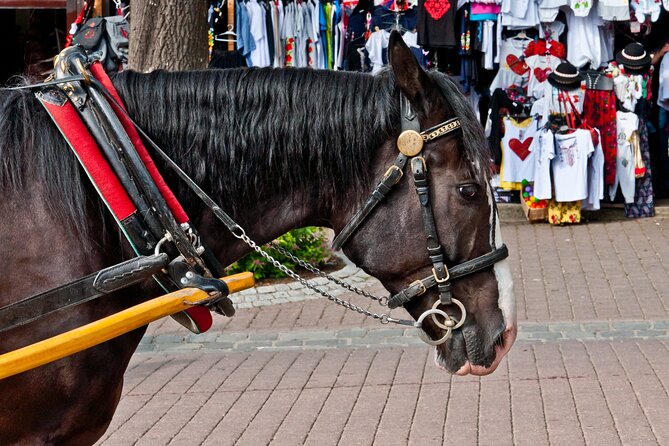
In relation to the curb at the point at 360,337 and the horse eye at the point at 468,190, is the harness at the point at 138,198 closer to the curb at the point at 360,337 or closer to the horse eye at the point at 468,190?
the horse eye at the point at 468,190

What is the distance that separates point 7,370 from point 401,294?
112 cm

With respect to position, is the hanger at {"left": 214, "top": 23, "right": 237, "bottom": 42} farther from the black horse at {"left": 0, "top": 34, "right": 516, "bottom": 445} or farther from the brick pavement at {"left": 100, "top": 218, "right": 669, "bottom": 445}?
the black horse at {"left": 0, "top": 34, "right": 516, "bottom": 445}

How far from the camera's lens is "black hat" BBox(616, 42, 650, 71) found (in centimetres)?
993

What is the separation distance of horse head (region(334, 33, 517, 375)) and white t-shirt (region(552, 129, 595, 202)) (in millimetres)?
7430

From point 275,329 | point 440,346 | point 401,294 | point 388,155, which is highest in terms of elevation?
point 388,155

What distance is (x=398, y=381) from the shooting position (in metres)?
5.73

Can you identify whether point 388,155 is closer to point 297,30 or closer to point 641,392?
point 641,392

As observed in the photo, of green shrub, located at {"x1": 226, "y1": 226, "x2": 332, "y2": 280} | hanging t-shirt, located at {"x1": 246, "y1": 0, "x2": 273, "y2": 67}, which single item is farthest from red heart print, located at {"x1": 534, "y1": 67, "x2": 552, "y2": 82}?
green shrub, located at {"x1": 226, "y1": 226, "x2": 332, "y2": 280}

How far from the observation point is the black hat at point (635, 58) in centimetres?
993

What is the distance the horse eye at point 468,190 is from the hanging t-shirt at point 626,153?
796 cm

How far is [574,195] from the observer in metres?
10.0

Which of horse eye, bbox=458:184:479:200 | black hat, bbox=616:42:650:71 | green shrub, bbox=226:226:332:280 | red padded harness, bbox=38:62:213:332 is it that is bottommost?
green shrub, bbox=226:226:332:280

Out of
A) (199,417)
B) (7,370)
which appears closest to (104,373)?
(7,370)

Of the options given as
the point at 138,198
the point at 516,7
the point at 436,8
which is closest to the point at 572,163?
the point at 516,7
